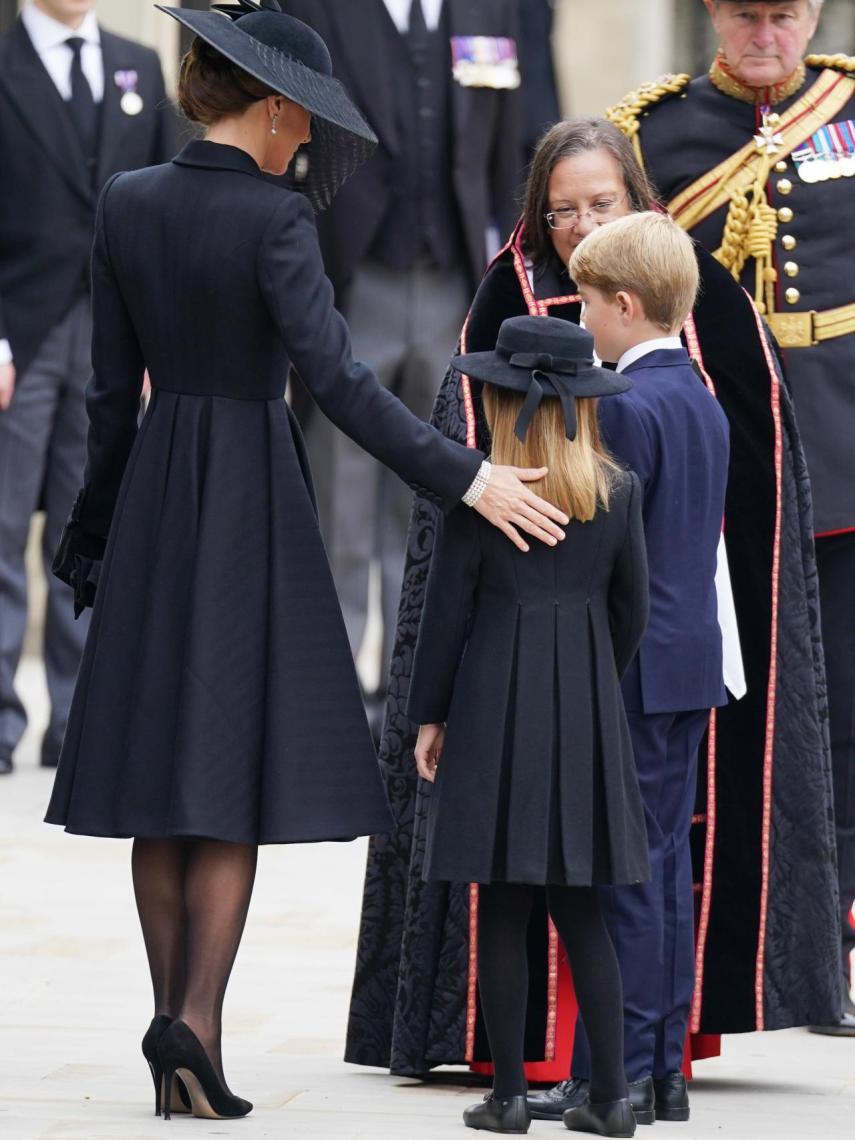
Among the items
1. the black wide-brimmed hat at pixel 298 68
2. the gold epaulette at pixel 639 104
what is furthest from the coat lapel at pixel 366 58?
the black wide-brimmed hat at pixel 298 68

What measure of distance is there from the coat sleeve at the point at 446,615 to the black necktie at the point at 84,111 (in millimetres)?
3969

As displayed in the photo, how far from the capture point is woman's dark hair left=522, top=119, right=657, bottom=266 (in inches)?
181

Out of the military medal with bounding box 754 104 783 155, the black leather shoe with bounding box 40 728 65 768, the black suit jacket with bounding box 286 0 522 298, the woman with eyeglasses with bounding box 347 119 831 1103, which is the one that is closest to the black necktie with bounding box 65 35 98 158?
the black suit jacket with bounding box 286 0 522 298

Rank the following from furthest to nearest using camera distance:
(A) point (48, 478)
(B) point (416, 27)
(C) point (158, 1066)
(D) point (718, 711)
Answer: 1. (A) point (48, 478)
2. (B) point (416, 27)
3. (D) point (718, 711)
4. (C) point (158, 1066)

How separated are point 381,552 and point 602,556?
12.7 ft

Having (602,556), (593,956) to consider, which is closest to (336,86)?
(602,556)

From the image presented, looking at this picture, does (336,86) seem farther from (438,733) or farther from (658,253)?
(438,733)

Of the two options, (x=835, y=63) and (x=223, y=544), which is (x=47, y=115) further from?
(x=223, y=544)

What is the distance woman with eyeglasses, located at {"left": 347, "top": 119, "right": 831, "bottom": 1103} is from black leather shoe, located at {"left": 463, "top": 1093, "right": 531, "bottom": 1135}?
0.37m

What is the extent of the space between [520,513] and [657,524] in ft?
0.97

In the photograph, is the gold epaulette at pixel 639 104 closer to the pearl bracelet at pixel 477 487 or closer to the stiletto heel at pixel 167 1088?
the pearl bracelet at pixel 477 487

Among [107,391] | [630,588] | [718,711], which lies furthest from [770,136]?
[107,391]

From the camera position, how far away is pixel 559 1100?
14.0 feet

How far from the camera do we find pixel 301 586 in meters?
4.18
